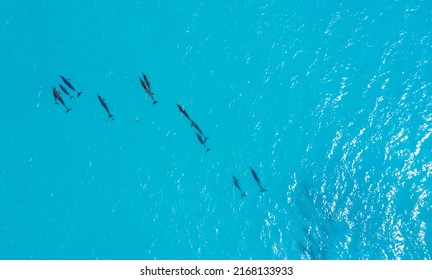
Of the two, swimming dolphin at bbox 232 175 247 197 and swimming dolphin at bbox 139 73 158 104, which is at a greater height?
swimming dolphin at bbox 139 73 158 104

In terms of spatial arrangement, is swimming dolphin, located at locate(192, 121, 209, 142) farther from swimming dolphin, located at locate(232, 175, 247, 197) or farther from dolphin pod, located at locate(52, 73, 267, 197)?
swimming dolphin, located at locate(232, 175, 247, 197)

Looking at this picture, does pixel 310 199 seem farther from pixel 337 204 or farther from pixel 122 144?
pixel 122 144

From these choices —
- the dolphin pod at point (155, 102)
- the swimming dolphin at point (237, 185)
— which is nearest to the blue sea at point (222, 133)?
the dolphin pod at point (155, 102)

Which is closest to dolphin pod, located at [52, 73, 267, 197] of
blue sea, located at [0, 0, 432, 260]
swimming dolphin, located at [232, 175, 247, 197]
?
swimming dolphin, located at [232, 175, 247, 197]

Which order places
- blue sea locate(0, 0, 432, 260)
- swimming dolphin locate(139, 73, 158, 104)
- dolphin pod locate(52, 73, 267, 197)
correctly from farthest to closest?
swimming dolphin locate(139, 73, 158, 104) < dolphin pod locate(52, 73, 267, 197) < blue sea locate(0, 0, 432, 260)

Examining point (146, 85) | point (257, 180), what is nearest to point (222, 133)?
point (257, 180)

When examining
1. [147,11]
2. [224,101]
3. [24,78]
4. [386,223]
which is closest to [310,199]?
[386,223]

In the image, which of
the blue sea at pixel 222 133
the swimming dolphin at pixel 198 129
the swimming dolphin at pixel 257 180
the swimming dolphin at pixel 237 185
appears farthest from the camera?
the swimming dolphin at pixel 198 129

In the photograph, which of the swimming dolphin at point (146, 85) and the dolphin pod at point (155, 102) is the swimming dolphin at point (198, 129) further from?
the swimming dolphin at point (146, 85)
